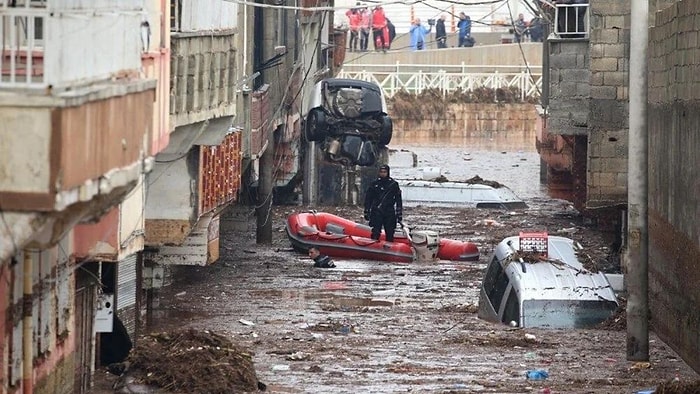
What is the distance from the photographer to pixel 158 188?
22.1m

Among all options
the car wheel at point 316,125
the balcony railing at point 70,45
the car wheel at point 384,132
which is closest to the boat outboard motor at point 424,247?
the car wheel at point 316,125

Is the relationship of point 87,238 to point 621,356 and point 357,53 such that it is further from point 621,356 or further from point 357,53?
point 357,53

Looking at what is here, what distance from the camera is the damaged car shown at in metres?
40.7

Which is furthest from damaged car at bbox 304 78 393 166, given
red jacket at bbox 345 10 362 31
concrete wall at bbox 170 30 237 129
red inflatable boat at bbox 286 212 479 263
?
red jacket at bbox 345 10 362 31

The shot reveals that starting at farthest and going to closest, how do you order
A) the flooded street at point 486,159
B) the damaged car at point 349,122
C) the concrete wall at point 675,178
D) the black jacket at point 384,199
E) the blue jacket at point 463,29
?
the blue jacket at point 463,29
the flooded street at point 486,159
the damaged car at point 349,122
the black jacket at point 384,199
the concrete wall at point 675,178

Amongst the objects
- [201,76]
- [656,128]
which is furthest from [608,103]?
[201,76]

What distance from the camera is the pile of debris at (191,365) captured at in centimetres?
1692

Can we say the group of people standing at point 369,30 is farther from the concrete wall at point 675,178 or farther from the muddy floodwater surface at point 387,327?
the concrete wall at point 675,178

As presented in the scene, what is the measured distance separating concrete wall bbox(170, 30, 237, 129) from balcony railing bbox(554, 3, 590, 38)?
792 centimetres

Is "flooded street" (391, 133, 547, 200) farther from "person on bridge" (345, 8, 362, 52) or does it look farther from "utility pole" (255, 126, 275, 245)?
"utility pole" (255, 126, 275, 245)

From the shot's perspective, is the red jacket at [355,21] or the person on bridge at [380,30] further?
the red jacket at [355,21]

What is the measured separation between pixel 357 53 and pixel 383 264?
3625 centimetres

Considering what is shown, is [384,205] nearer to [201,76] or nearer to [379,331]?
[379,331]

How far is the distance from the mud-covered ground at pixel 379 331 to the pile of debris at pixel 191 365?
24.6 inches
